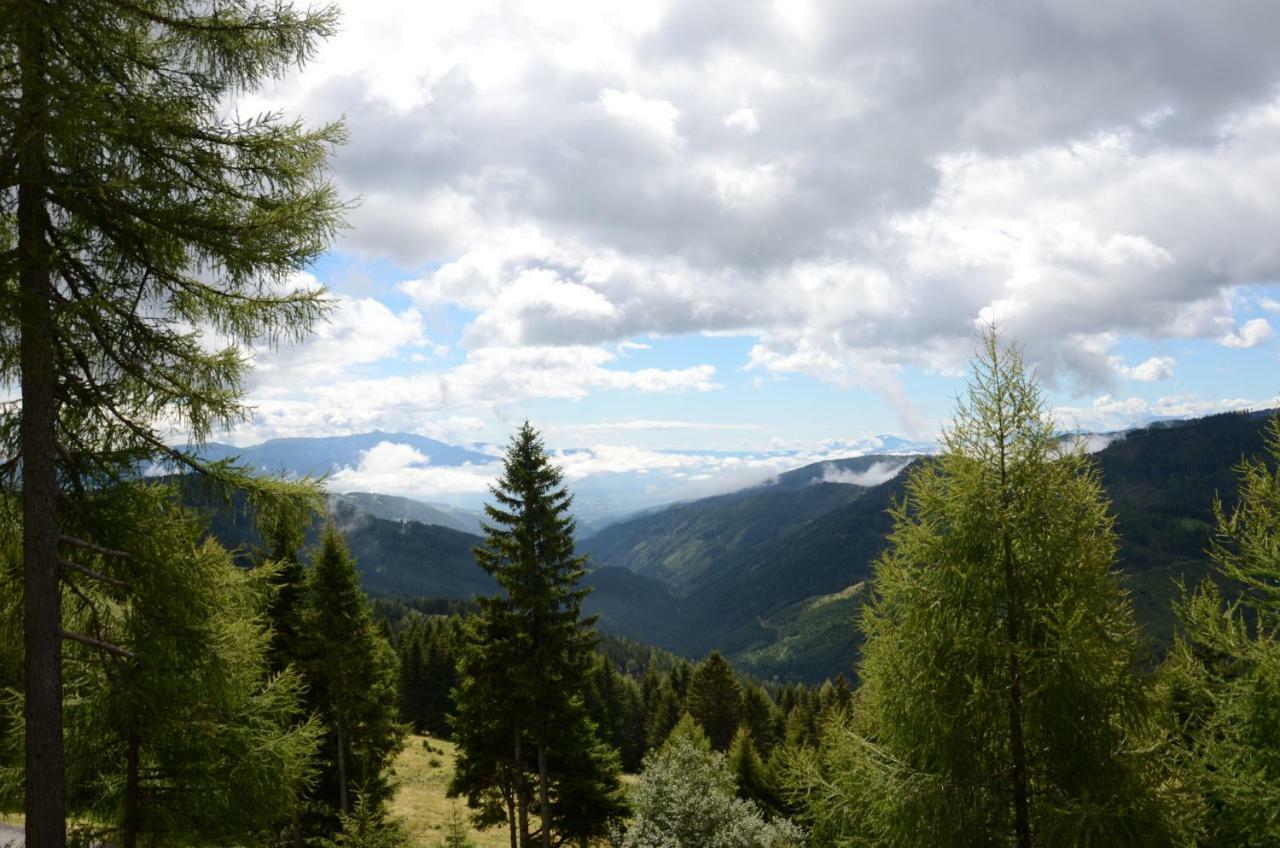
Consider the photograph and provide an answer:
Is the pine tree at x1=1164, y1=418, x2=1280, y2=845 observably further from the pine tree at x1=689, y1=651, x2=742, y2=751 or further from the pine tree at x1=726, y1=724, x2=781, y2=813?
the pine tree at x1=689, y1=651, x2=742, y2=751

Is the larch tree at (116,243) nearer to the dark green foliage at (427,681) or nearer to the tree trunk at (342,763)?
the tree trunk at (342,763)

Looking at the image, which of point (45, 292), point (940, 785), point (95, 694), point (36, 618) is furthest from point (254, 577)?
point (940, 785)

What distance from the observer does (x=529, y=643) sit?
870 inches

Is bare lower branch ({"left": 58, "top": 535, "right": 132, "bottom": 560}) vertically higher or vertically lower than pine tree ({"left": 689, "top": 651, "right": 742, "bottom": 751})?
higher

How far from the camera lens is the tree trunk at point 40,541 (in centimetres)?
661

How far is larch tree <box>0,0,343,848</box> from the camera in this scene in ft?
20.7

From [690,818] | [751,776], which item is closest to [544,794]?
[690,818]

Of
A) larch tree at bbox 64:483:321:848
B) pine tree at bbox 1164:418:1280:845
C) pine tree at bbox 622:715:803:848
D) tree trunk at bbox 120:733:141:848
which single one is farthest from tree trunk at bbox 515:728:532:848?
pine tree at bbox 1164:418:1280:845

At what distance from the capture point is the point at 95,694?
11.9 meters

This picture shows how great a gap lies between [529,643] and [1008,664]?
637 inches

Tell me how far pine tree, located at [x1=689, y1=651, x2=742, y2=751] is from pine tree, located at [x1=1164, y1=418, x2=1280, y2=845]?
175 ft

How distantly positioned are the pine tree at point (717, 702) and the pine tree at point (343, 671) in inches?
1556

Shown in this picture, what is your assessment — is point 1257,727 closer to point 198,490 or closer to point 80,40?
point 198,490

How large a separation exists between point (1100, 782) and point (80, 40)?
1431 centimetres
